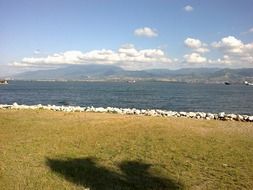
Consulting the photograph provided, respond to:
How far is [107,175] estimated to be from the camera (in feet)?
52.9

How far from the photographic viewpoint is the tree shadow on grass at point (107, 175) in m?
14.8

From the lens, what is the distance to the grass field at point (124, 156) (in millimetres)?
15297

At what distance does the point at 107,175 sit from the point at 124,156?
10.6ft

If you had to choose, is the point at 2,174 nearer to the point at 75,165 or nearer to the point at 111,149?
the point at 75,165

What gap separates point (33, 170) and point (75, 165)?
6.45ft

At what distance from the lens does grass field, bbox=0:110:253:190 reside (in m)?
15.3

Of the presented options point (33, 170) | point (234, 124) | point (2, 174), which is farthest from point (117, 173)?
point (234, 124)

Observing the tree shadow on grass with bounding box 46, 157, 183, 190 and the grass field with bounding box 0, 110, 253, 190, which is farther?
the grass field with bounding box 0, 110, 253, 190

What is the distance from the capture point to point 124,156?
19250mm

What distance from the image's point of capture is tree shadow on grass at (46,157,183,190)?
1481 cm

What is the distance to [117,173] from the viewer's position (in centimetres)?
1648

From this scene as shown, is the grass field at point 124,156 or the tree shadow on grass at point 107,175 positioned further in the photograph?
the grass field at point 124,156

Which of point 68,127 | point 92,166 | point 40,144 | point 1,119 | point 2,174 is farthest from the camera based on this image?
point 1,119

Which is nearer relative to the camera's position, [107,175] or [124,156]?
[107,175]
